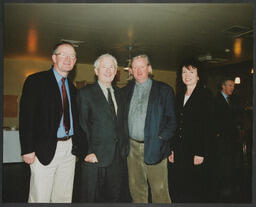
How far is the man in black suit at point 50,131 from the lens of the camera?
2.68 meters

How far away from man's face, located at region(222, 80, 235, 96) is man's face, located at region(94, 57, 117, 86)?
1574 millimetres

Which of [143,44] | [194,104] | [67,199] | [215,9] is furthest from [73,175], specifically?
[215,9]

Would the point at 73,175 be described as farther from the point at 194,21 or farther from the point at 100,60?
the point at 194,21

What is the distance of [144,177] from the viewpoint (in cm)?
297

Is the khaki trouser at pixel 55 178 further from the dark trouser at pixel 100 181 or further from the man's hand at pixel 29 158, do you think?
the dark trouser at pixel 100 181

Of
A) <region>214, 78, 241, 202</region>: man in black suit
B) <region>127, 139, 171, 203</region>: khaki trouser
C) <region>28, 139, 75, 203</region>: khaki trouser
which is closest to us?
<region>28, 139, 75, 203</region>: khaki trouser


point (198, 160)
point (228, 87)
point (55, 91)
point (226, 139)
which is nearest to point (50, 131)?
point (55, 91)

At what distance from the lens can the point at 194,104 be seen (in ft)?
9.92

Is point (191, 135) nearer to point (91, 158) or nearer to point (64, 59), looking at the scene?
point (91, 158)

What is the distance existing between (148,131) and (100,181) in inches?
32.0

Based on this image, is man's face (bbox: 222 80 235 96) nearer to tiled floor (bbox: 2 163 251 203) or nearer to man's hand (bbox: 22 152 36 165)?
tiled floor (bbox: 2 163 251 203)

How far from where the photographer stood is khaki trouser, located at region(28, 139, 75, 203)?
8.66ft

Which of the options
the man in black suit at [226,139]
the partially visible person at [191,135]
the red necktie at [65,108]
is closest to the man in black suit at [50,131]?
the red necktie at [65,108]

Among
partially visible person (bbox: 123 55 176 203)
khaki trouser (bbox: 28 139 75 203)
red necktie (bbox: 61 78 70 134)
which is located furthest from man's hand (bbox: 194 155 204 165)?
red necktie (bbox: 61 78 70 134)
